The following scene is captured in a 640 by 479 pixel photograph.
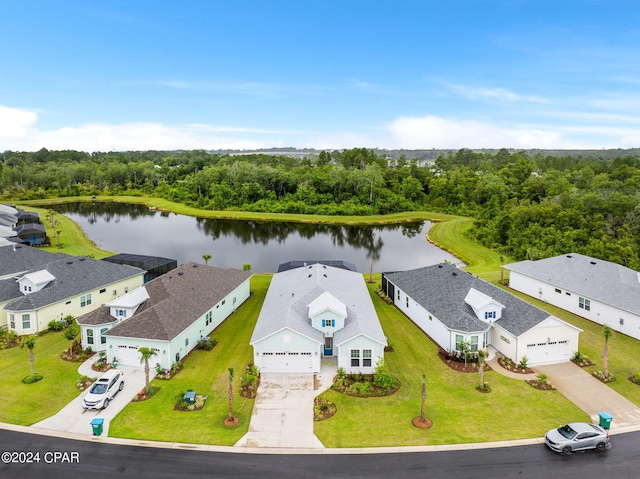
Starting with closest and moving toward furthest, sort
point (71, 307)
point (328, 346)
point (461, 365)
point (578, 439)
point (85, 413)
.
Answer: point (578, 439) < point (85, 413) < point (461, 365) < point (328, 346) < point (71, 307)

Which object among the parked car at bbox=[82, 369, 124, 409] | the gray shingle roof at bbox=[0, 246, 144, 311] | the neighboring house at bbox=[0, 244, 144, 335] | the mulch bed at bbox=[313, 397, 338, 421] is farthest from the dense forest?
the gray shingle roof at bbox=[0, 246, 144, 311]

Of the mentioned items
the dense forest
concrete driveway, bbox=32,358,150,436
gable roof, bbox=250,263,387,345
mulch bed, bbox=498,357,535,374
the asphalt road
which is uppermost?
the dense forest

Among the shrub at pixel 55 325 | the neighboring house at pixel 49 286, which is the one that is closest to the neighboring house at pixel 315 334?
the neighboring house at pixel 49 286

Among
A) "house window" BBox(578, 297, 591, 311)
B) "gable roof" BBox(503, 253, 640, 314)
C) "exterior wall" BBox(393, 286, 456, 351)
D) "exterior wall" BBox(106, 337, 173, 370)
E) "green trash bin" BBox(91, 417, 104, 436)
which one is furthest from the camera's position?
"house window" BBox(578, 297, 591, 311)

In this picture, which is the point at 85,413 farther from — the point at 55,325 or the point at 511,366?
the point at 511,366

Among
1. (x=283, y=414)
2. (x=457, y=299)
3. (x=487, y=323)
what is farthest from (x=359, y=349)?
(x=457, y=299)

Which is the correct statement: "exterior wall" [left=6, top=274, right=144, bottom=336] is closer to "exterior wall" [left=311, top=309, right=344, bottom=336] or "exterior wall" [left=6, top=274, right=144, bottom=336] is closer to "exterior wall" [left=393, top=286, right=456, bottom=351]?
"exterior wall" [left=311, top=309, right=344, bottom=336]
